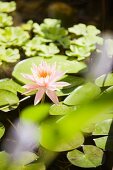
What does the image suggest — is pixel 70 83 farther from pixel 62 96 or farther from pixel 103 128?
pixel 103 128

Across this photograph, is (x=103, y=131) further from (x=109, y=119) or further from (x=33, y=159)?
(x=33, y=159)

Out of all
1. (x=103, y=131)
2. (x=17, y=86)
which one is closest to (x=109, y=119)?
(x=103, y=131)

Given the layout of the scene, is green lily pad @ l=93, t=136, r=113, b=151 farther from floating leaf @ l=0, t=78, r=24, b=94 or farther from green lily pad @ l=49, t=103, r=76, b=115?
floating leaf @ l=0, t=78, r=24, b=94

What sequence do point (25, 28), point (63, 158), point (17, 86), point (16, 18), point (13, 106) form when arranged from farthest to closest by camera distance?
point (16, 18) < point (25, 28) < point (17, 86) < point (13, 106) < point (63, 158)

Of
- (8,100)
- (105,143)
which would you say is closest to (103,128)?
(105,143)

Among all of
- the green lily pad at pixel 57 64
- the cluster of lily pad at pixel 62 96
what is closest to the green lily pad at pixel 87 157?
the cluster of lily pad at pixel 62 96
